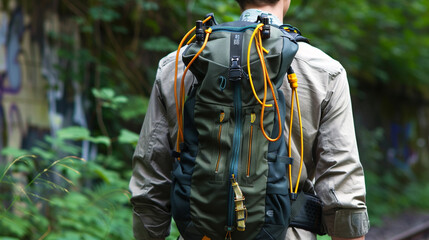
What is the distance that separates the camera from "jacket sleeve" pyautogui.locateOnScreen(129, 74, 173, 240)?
1.84 m

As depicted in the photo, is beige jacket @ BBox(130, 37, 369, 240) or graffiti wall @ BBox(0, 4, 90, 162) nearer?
beige jacket @ BBox(130, 37, 369, 240)

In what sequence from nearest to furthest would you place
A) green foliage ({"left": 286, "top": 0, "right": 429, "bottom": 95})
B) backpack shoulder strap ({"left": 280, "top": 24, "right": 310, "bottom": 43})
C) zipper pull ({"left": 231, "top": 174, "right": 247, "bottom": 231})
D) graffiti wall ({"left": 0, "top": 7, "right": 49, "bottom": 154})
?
zipper pull ({"left": 231, "top": 174, "right": 247, "bottom": 231})
backpack shoulder strap ({"left": 280, "top": 24, "right": 310, "bottom": 43})
graffiti wall ({"left": 0, "top": 7, "right": 49, "bottom": 154})
green foliage ({"left": 286, "top": 0, "right": 429, "bottom": 95})

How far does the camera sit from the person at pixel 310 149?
63.6 inches

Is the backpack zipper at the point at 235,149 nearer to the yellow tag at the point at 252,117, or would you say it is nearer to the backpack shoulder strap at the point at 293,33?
the yellow tag at the point at 252,117

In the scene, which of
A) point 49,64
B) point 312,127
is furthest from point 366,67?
point 312,127

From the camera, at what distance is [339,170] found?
5.32 feet

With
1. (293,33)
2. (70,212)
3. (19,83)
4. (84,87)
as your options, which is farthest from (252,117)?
(84,87)

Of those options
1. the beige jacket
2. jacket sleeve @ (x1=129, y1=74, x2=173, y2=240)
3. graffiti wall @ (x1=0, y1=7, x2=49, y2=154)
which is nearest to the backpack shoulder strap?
the beige jacket

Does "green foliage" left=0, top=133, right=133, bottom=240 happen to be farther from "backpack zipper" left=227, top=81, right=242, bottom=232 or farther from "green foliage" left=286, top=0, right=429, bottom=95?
"green foliage" left=286, top=0, right=429, bottom=95

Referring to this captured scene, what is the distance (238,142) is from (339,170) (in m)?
0.42

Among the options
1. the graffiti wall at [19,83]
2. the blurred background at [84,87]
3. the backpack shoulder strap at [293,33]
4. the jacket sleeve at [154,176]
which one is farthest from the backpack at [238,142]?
the graffiti wall at [19,83]

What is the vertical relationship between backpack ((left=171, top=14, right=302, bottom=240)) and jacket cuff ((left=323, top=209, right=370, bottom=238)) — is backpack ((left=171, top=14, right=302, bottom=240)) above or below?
above

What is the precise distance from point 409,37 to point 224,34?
31.9 feet

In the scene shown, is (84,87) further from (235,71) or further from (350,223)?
(350,223)
